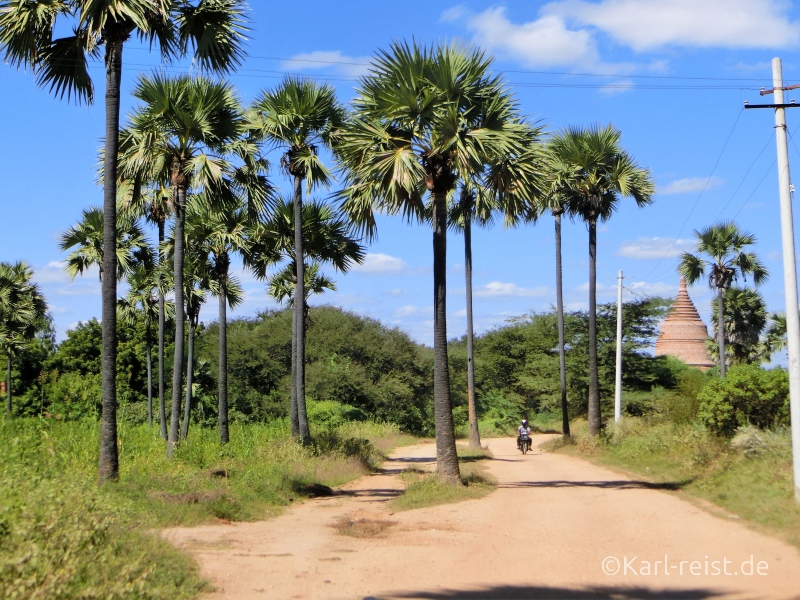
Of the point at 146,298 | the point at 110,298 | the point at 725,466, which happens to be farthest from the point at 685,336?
the point at 110,298

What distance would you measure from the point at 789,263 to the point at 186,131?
12886mm

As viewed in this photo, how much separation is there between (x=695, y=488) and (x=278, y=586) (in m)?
11.1

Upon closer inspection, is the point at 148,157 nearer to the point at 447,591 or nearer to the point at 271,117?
the point at 271,117

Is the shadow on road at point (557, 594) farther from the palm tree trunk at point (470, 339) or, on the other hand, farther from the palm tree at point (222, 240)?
the palm tree trunk at point (470, 339)

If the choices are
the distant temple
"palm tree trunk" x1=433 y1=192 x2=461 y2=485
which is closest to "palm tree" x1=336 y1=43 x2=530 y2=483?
"palm tree trunk" x1=433 y1=192 x2=461 y2=485

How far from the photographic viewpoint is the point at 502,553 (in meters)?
9.93

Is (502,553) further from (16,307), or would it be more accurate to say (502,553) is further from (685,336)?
(685,336)

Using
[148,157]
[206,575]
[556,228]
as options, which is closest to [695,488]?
[206,575]

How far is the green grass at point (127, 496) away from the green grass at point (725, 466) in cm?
783

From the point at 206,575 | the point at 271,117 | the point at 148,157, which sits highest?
the point at 271,117

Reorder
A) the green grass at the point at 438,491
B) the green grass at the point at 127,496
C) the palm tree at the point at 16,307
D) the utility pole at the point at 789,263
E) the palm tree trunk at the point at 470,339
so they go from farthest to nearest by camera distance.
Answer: the palm tree at the point at 16,307, the palm tree trunk at the point at 470,339, the green grass at the point at 438,491, the utility pole at the point at 789,263, the green grass at the point at 127,496

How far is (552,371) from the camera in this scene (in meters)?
52.4

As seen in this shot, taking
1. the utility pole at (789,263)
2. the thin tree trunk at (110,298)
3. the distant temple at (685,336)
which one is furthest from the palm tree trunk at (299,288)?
the distant temple at (685,336)

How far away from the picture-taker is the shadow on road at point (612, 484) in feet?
58.3
